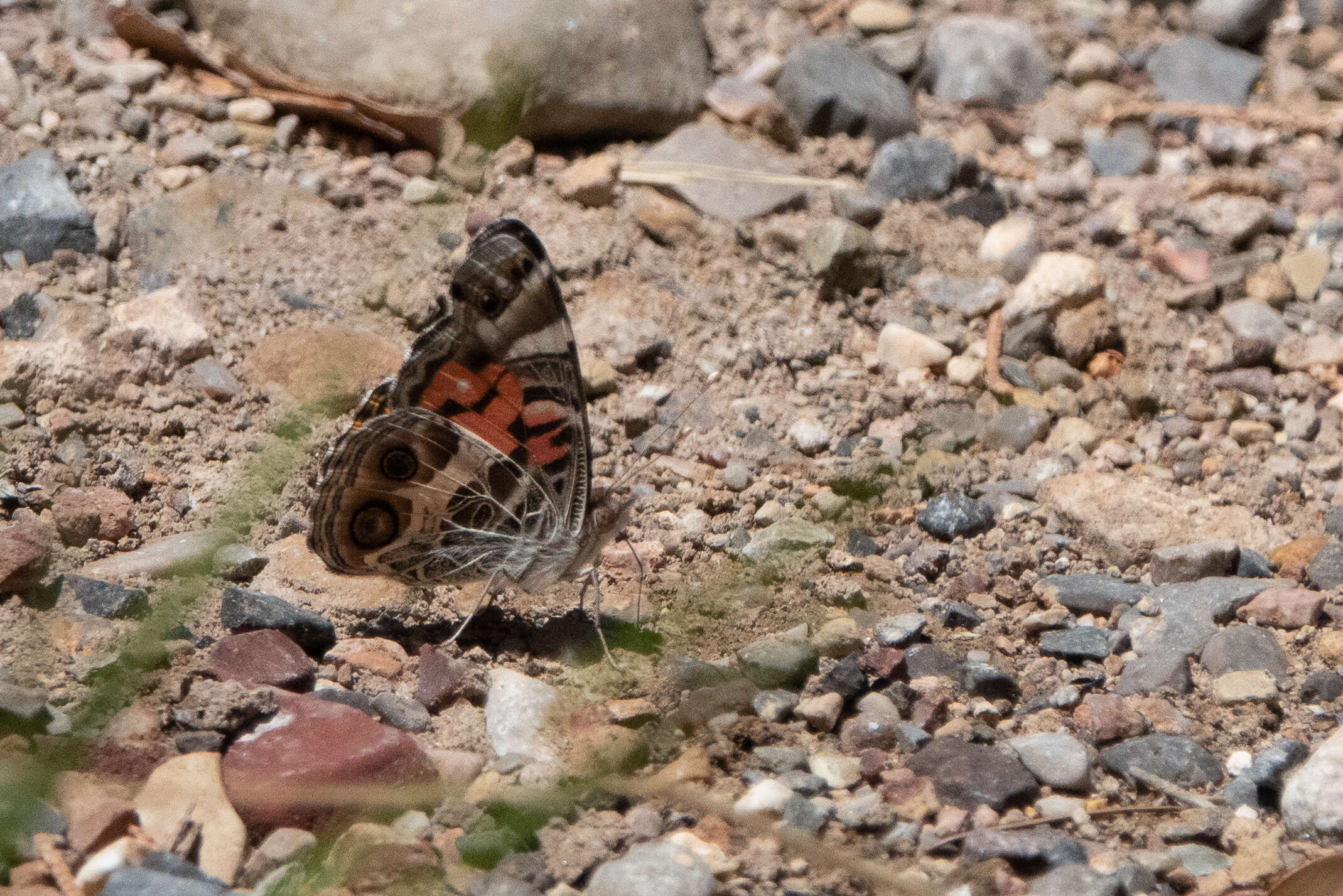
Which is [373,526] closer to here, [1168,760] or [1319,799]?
[1168,760]

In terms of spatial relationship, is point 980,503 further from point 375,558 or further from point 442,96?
point 442,96

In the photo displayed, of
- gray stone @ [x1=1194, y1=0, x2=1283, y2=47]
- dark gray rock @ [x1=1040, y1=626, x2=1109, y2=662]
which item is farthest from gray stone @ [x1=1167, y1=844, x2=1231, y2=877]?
gray stone @ [x1=1194, y1=0, x2=1283, y2=47]

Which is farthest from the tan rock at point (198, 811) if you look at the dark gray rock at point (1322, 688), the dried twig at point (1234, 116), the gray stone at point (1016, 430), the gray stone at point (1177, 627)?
the dried twig at point (1234, 116)

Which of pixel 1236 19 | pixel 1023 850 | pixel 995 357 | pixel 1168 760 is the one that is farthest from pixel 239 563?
pixel 1236 19

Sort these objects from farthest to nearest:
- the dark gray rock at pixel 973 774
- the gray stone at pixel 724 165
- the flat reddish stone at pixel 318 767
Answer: the gray stone at pixel 724 165 → the dark gray rock at pixel 973 774 → the flat reddish stone at pixel 318 767

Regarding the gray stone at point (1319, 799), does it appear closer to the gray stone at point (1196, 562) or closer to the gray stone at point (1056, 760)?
the gray stone at point (1056, 760)

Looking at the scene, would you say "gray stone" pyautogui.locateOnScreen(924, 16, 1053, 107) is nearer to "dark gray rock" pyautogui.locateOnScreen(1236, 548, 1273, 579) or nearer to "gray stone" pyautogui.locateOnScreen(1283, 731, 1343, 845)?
"dark gray rock" pyautogui.locateOnScreen(1236, 548, 1273, 579)
